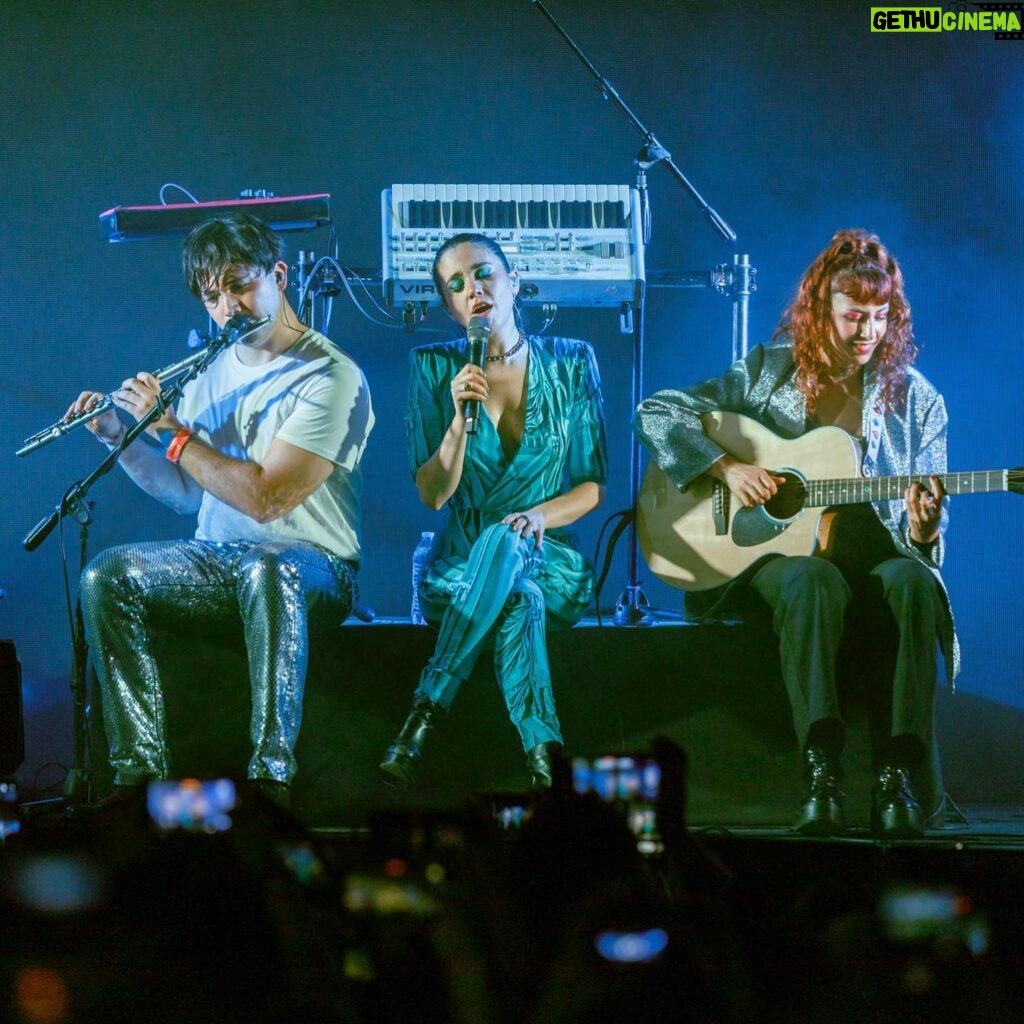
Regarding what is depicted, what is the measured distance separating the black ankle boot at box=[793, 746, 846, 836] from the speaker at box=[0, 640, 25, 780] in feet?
6.27

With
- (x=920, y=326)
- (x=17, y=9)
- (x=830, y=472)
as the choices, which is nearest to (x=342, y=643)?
(x=830, y=472)

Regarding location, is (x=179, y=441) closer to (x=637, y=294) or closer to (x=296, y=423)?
(x=296, y=423)

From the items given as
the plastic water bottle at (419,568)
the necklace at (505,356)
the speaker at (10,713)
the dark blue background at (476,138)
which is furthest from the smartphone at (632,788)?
the dark blue background at (476,138)

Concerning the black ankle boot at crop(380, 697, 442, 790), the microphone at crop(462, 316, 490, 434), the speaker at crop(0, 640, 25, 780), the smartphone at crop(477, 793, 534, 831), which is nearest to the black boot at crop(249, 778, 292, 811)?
the black ankle boot at crop(380, 697, 442, 790)

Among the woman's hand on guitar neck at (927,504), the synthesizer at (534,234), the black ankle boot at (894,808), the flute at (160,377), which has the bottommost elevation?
the black ankle boot at (894,808)

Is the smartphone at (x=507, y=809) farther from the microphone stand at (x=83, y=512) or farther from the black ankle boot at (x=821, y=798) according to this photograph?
the microphone stand at (x=83, y=512)

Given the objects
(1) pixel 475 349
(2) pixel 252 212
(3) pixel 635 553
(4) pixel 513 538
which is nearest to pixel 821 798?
(4) pixel 513 538

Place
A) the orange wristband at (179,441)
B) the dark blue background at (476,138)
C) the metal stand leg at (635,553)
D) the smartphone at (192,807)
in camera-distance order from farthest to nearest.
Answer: the dark blue background at (476,138) < the metal stand leg at (635,553) < the orange wristband at (179,441) < the smartphone at (192,807)

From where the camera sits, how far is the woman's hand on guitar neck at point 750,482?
Result: 3148mm

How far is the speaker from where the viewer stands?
10.3 feet

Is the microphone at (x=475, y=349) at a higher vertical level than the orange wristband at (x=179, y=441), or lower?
higher

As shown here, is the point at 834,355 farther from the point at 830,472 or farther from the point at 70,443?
the point at 70,443

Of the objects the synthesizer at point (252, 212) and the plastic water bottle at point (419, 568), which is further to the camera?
the synthesizer at point (252, 212)

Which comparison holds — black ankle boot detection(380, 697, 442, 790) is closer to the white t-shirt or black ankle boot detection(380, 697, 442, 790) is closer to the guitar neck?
the white t-shirt
